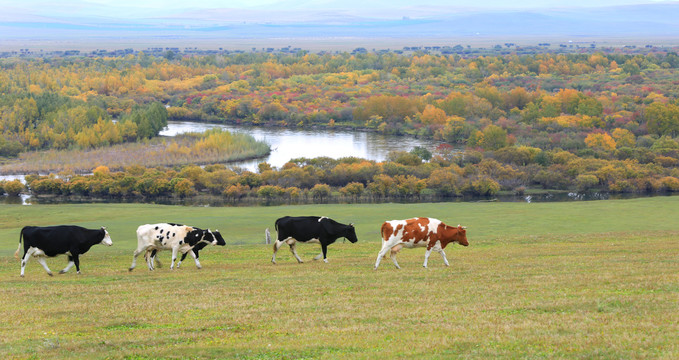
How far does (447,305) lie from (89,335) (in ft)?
22.1

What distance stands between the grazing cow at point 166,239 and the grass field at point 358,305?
575 mm

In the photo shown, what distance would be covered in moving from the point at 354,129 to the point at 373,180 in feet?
170

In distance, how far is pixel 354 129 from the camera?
4734 inches

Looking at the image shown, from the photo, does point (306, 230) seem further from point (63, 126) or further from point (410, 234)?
point (63, 126)

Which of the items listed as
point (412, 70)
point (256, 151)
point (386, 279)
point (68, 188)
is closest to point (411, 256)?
point (386, 279)

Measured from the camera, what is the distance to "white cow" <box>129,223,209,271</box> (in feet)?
69.3

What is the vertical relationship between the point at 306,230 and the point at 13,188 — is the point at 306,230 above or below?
above

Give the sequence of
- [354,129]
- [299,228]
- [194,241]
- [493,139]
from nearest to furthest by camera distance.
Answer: [299,228] → [194,241] → [493,139] → [354,129]

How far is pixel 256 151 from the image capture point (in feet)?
300

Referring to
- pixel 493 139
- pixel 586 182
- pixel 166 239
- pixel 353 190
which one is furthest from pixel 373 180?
pixel 166 239

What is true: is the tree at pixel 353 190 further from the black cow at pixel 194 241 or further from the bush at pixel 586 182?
the black cow at pixel 194 241

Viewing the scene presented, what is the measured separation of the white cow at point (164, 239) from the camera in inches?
831

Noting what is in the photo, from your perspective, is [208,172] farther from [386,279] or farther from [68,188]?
[386,279]

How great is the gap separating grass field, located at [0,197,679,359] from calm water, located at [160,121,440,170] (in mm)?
59660
